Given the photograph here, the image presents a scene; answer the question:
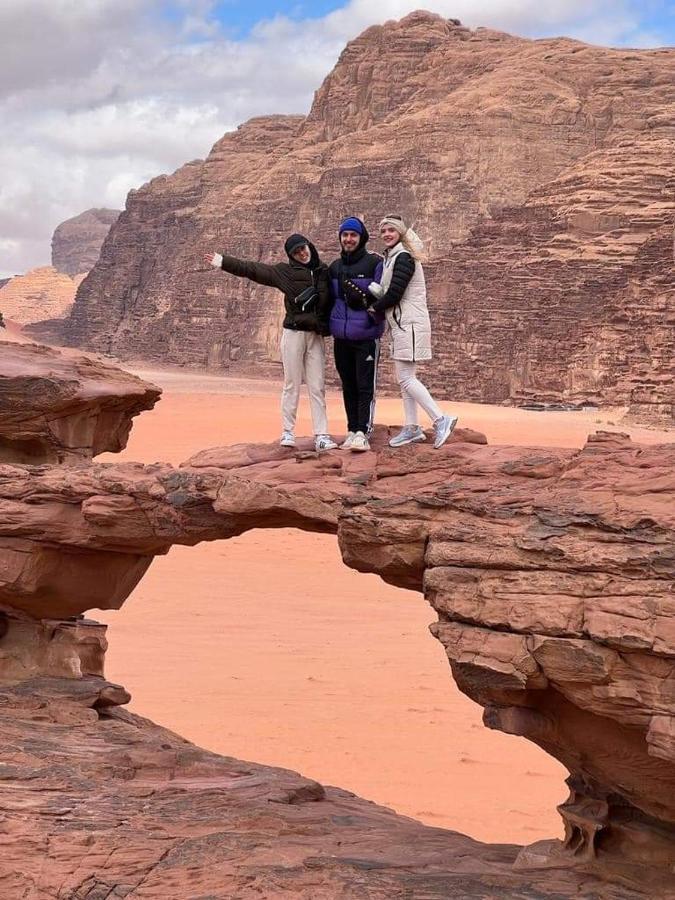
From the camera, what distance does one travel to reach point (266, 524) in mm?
6996

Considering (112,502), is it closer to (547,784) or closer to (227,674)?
(547,784)

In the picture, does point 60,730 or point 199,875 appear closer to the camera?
point 199,875

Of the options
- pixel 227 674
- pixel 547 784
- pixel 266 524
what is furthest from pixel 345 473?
pixel 227 674

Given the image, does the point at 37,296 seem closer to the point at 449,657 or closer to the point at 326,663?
the point at 326,663

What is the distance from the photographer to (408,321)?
290 inches

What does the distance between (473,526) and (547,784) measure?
4.80 meters

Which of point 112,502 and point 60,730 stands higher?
point 112,502

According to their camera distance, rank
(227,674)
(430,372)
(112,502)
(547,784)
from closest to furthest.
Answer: (112,502)
(547,784)
(227,674)
(430,372)

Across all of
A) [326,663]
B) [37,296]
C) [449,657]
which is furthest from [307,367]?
[37,296]

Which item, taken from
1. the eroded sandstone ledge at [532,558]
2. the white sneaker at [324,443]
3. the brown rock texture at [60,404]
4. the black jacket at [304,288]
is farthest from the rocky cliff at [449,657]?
the brown rock texture at [60,404]

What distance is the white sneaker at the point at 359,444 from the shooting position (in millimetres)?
7102

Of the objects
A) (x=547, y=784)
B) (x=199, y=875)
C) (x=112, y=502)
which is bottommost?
(x=547, y=784)

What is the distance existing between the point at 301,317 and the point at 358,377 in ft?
1.65

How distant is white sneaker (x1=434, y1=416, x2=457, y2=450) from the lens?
23.0 feet
